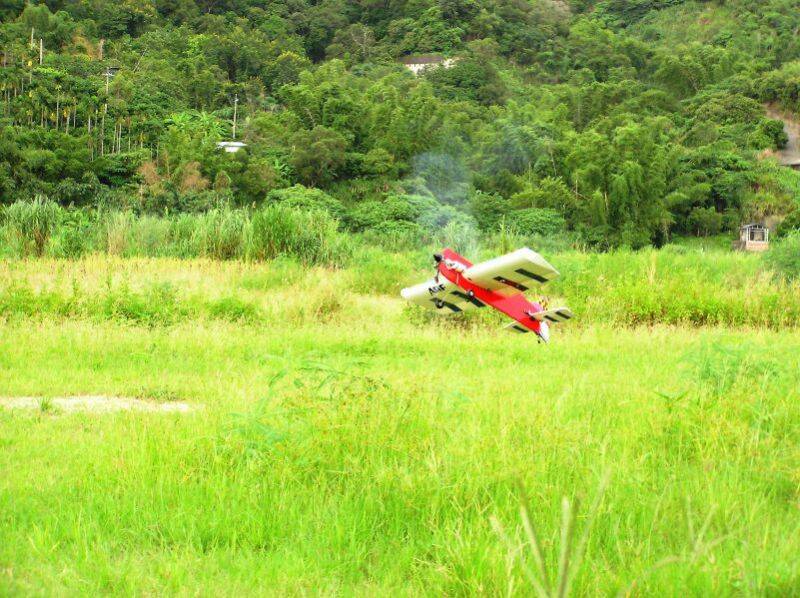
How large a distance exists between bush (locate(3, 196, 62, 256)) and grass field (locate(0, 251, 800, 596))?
7144 millimetres

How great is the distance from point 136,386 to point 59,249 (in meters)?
8.26

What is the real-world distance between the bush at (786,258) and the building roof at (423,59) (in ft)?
105

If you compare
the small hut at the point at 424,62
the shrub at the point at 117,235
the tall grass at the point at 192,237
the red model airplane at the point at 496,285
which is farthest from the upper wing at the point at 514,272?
the small hut at the point at 424,62

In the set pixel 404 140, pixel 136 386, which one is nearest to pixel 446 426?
pixel 136 386

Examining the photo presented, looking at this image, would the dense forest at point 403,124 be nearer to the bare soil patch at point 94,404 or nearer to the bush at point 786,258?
the bush at point 786,258

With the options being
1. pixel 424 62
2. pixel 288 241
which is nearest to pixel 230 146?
pixel 288 241

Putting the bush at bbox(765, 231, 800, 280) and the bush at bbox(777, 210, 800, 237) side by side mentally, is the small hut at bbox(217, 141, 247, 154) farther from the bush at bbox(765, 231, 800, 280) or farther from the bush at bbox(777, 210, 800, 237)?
the bush at bbox(765, 231, 800, 280)

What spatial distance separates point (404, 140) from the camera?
27.2m

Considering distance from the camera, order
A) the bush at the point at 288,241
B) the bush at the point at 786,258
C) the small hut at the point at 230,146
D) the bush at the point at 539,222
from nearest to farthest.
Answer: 1. the bush at the point at 786,258
2. the bush at the point at 288,241
3. the bush at the point at 539,222
4. the small hut at the point at 230,146

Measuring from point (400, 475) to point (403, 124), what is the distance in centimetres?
2519

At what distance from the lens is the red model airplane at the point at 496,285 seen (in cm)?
370

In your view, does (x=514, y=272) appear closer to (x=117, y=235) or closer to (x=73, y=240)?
(x=73, y=240)

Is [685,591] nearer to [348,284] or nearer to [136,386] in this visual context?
[136,386]

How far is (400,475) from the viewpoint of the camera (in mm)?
3258
